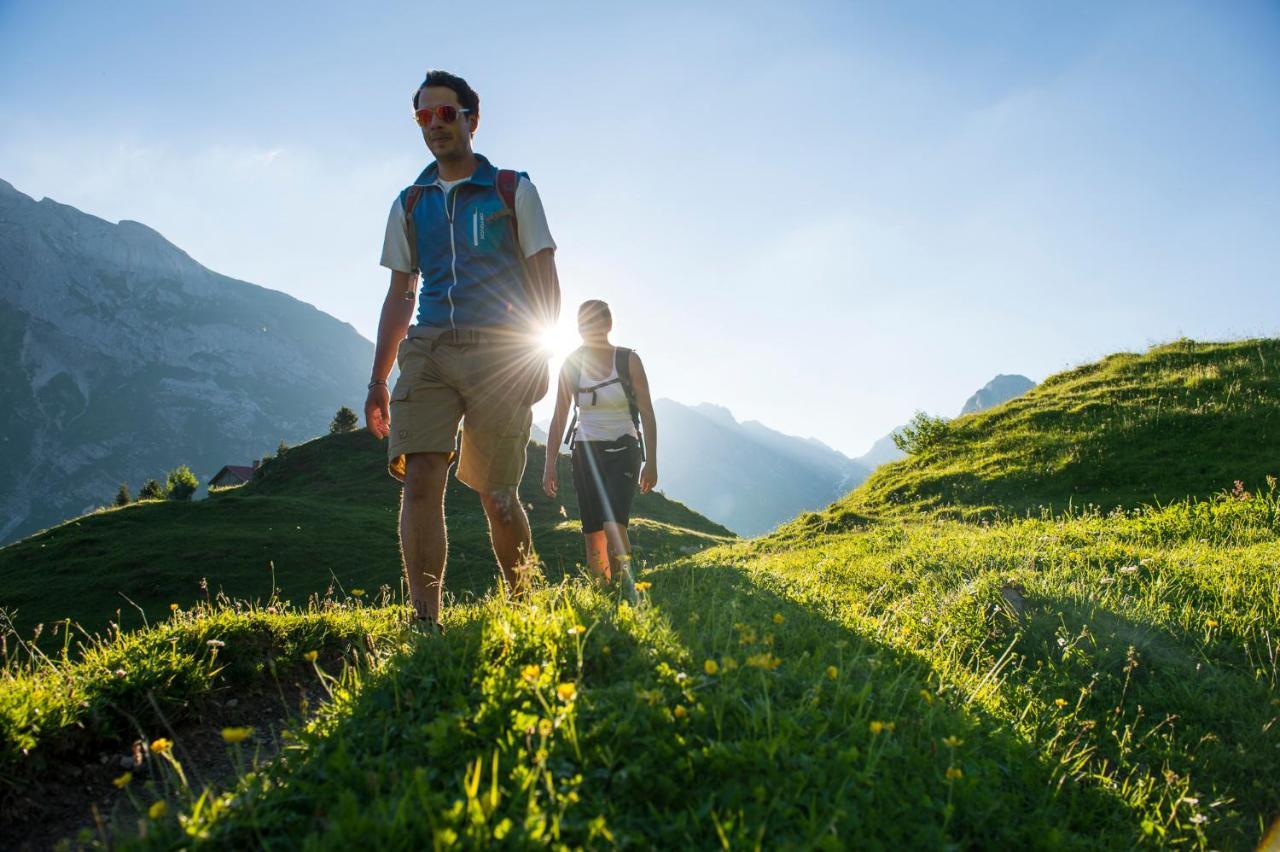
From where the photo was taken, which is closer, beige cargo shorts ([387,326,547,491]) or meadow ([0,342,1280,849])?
meadow ([0,342,1280,849])

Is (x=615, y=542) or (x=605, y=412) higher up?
(x=605, y=412)

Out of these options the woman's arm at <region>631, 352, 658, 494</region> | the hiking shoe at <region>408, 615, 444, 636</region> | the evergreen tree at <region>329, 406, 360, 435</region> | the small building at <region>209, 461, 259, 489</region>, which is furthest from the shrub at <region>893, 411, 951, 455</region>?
the small building at <region>209, 461, 259, 489</region>

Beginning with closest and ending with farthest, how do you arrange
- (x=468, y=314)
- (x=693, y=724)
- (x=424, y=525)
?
(x=693, y=724) → (x=424, y=525) → (x=468, y=314)

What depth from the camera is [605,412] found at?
748cm

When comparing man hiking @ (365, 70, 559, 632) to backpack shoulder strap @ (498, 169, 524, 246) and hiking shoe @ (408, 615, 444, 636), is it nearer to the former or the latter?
backpack shoulder strap @ (498, 169, 524, 246)

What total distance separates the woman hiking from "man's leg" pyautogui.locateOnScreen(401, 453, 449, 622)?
8.63 ft

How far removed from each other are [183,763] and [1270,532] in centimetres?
965

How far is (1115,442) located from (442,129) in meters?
15.8

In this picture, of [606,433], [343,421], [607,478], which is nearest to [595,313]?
[606,433]

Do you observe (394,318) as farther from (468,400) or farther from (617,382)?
(617,382)

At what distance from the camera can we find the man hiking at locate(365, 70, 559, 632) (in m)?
4.98

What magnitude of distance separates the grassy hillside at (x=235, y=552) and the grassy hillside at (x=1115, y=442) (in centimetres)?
771

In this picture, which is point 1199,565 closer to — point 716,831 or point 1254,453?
point 716,831

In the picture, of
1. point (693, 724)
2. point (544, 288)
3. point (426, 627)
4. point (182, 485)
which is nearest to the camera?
point (693, 724)
